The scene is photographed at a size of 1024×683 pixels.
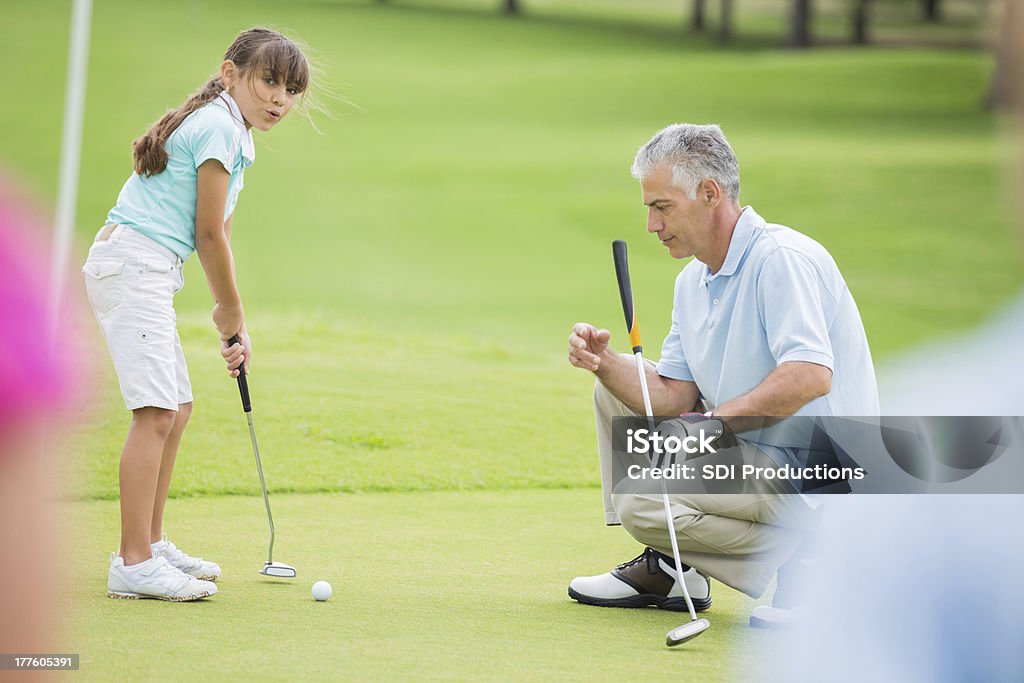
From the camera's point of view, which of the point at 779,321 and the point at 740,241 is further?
the point at 740,241

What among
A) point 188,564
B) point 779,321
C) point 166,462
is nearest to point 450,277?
point 166,462

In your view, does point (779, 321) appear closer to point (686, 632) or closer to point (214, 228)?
point (686, 632)

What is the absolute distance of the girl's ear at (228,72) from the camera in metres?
→ 3.63

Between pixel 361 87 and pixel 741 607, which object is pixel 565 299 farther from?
pixel 361 87

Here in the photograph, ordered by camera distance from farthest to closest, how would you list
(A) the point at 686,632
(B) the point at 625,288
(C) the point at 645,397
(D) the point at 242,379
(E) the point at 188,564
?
(D) the point at 242,379, (E) the point at 188,564, (B) the point at 625,288, (C) the point at 645,397, (A) the point at 686,632

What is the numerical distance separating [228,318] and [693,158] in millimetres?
1330

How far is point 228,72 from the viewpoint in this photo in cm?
363

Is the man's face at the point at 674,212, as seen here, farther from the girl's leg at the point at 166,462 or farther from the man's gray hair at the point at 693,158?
the girl's leg at the point at 166,462

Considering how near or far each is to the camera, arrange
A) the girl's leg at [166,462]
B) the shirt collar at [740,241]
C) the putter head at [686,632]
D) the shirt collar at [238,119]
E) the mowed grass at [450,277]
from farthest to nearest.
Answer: the girl's leg at [166,462] → the shirt collar at [238,119] → the shirt collar at [740,241] → the mowed grass at [450,277] → the putter head at [686,632]

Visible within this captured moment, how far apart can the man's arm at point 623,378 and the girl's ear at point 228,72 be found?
3.79 ft

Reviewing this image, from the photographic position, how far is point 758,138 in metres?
19.3

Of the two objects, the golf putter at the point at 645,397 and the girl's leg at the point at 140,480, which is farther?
the girl's leg at the point at 140,480

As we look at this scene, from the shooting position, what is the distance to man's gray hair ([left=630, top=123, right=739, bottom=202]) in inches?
137

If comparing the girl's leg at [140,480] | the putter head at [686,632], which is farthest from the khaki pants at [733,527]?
the girl's leg at [140,480]
